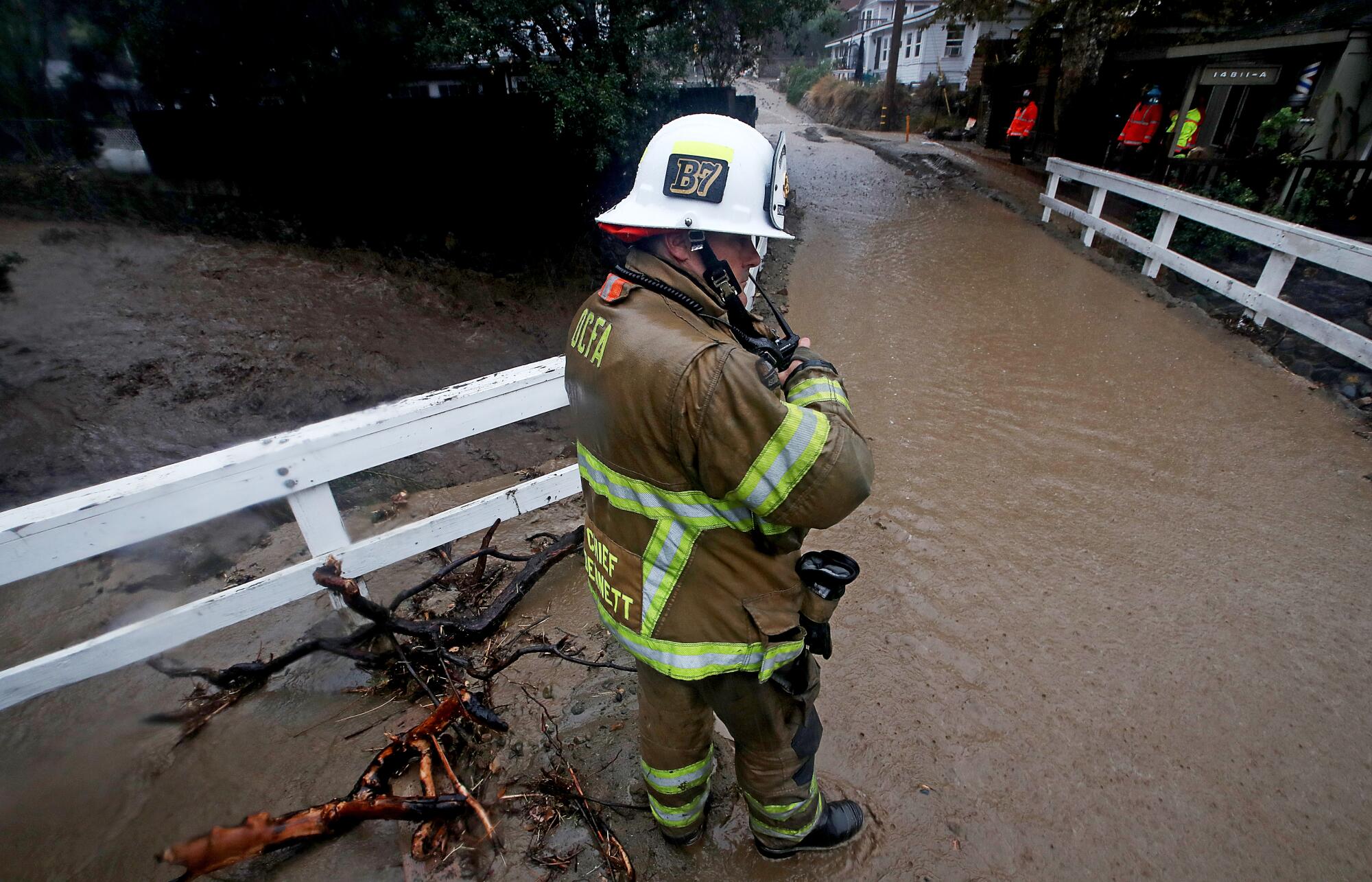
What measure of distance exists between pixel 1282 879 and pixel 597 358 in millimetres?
2778

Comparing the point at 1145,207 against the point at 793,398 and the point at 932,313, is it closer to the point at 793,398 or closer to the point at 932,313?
the point at 932,313

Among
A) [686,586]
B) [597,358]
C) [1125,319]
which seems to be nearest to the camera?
[597,358]

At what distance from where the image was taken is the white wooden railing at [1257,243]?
4.88m

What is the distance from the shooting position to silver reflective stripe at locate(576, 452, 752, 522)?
1.55 m

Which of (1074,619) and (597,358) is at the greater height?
(597,358)

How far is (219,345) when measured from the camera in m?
6.88

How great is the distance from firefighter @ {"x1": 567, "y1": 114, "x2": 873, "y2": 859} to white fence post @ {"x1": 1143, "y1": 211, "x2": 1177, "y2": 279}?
745cm

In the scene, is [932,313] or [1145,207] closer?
[932,313]

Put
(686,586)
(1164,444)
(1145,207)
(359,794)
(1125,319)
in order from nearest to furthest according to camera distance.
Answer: (686,586) < (359,794) < (1164,444) < (1125,319) < (1145,207)

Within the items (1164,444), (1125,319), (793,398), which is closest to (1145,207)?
(1125,319)

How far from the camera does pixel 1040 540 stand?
3.62 metres

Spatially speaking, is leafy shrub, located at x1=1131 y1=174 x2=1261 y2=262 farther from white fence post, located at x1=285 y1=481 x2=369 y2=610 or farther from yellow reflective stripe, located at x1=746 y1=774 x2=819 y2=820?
white fence post, located at x1=285 y1=481 x2=369 y2=610

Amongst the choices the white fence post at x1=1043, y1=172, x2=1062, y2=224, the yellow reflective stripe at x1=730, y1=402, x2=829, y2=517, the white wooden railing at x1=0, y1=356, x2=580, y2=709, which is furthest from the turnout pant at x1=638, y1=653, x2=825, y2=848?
the white fence post at x1=1043, y1=172, x2=1062, y2=224

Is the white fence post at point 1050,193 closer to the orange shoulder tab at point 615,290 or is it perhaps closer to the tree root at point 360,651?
the tree root at point 360,651
